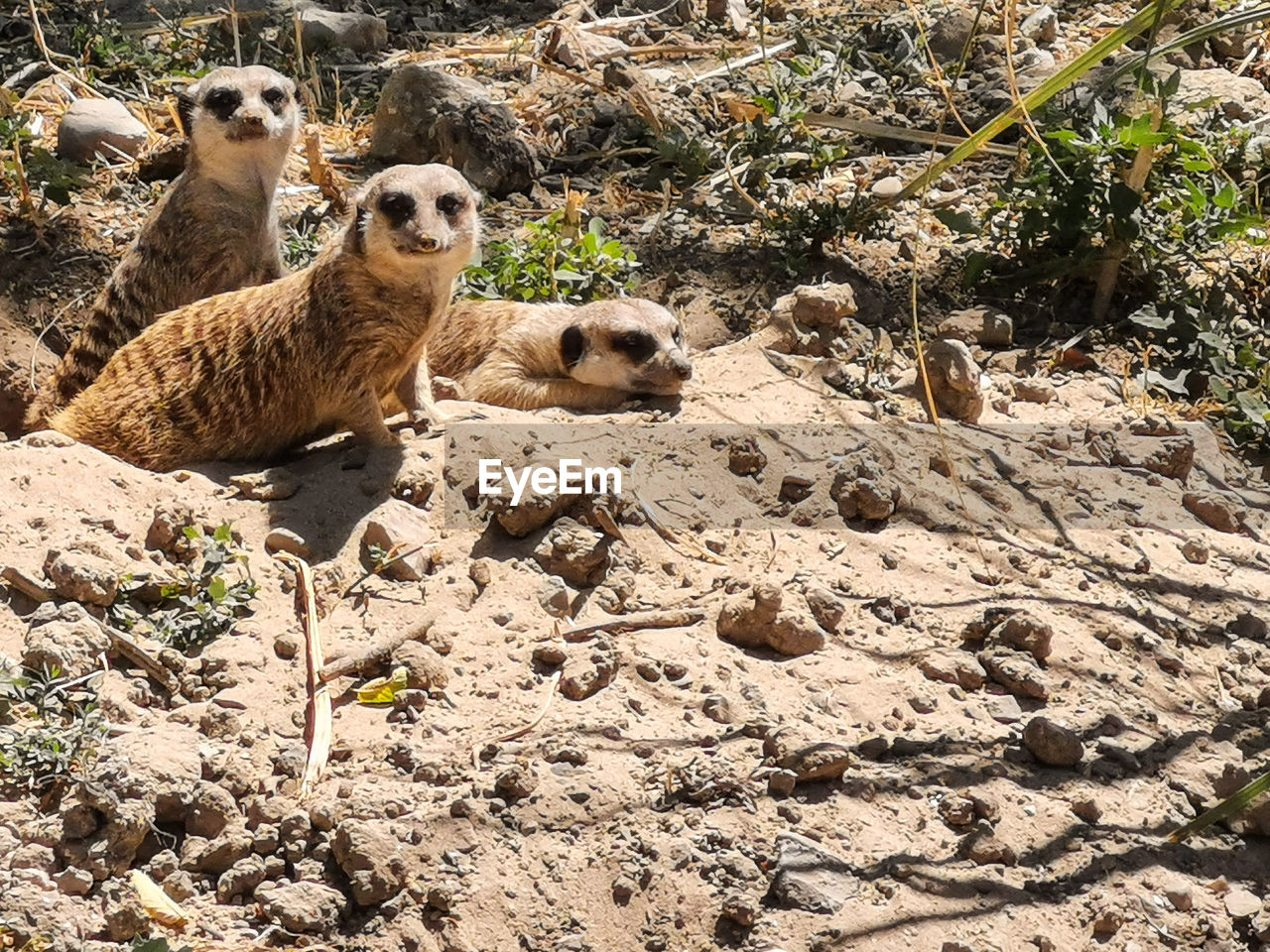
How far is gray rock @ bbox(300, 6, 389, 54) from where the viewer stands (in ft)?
19.5

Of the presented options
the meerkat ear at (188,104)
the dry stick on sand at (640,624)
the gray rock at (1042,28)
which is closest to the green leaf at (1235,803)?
the dry stick on sand at (640,624)

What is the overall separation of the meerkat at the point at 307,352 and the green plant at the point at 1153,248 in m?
1.66

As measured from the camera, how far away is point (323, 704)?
8.84 ft

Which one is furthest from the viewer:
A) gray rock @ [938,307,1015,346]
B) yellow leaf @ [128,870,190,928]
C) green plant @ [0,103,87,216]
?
green plant @ [0,103,87,216]

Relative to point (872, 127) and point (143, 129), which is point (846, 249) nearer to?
point (872, 127)

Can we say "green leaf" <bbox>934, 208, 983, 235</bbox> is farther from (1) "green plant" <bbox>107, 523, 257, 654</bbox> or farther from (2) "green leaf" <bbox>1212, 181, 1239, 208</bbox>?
(1) "green plant" <bbox>107, 523, 257, 654</bbox>

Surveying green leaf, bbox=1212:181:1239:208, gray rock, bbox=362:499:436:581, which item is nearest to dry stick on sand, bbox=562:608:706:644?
gray rock, bbox=362:499:436:581

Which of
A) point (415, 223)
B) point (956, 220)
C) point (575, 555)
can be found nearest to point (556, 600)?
point (575, 555)

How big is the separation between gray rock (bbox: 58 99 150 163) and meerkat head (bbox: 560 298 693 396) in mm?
1951

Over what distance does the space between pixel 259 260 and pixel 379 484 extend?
148cm

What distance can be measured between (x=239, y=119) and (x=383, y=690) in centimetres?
238

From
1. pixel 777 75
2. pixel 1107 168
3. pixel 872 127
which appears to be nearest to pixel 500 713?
pixel 872 127

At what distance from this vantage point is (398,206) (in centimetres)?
358

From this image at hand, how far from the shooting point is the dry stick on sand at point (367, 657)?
9.07ft
